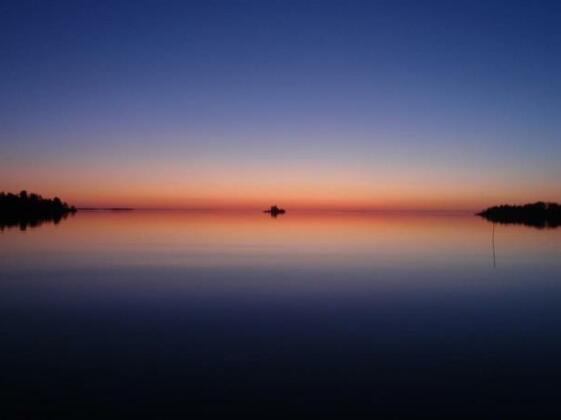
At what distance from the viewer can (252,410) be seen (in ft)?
21.6

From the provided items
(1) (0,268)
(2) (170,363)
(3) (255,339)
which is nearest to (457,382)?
(3) (255,339)

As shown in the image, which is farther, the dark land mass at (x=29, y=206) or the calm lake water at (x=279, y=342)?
the dark land mass at (x=29, y=206)

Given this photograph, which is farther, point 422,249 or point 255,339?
point 422,249

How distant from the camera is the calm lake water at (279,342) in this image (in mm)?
6895

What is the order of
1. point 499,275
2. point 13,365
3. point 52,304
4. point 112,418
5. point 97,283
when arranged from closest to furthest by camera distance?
point 112,418 → point 13,365 → point 52,304 → point 97,283 → point 499,275

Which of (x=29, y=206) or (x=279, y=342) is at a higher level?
(x=29, y=206)

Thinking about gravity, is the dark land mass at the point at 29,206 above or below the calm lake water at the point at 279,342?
above

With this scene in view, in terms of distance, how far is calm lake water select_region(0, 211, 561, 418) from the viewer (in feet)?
22.6

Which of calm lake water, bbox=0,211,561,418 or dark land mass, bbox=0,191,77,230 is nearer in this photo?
calm lake water, bbox=0,211,561,418

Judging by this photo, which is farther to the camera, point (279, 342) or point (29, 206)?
point (29, 206)

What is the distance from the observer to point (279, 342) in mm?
9930

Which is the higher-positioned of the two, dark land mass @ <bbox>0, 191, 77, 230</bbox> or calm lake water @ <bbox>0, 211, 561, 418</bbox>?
dark land mass @ <bbox>0, 191, 77, 230</bbox>

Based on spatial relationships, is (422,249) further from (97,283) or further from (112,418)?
(112,418)

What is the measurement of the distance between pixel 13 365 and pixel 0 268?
15385mm
